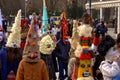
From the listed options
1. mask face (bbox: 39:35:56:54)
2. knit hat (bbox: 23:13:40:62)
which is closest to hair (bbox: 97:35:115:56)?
knit hat (bbox: 23:13:40:62)

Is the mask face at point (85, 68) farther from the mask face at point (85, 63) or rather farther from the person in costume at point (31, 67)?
the person in costume at point (31, 67)

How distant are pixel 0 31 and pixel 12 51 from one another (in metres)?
1.02

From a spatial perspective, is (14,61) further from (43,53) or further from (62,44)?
(62,44)

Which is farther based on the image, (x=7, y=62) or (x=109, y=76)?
(x=7, y=62)

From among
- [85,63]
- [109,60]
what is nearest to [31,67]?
[85,63]

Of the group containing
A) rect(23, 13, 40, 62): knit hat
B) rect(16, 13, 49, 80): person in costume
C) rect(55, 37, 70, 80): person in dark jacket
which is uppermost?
rect(23, 13, 40, 62): knit hat

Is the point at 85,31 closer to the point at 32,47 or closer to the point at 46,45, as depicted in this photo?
the point at 32,47

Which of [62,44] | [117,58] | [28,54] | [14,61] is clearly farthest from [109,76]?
[62,44]

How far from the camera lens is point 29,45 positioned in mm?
6926

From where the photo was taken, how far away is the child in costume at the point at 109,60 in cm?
556

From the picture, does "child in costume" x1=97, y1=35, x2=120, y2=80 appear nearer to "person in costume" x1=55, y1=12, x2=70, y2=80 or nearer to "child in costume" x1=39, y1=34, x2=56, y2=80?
"child in costume" x1=39, y1=34, x2=56, y2=80

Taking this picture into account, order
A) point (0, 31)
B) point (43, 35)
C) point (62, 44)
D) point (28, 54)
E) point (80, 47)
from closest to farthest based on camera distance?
point (28, 54), point (80, 47), point (0, 31), point (43, 35), point (62, 44)

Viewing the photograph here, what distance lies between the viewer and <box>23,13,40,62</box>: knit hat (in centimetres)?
673

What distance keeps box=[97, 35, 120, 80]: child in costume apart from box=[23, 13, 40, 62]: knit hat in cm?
124
